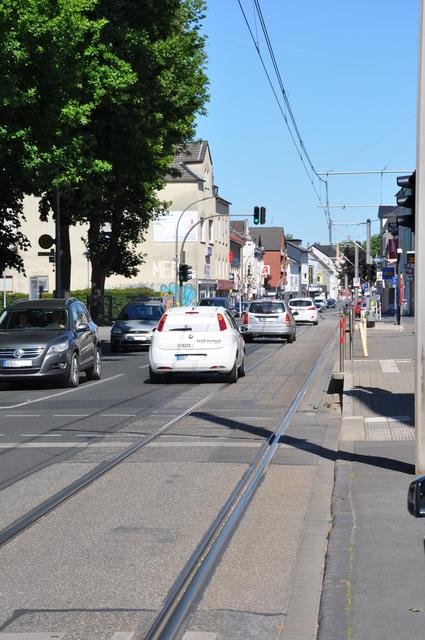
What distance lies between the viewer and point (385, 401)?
16562mm

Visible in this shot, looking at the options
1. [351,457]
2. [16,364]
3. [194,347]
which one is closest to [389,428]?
[351,457]

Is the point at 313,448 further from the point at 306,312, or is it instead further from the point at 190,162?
the point at 190,162

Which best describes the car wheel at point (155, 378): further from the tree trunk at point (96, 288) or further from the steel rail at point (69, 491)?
the tree trunk at point (96, 288)

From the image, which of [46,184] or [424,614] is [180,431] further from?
[46,184]

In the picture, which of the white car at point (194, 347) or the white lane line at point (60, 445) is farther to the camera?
the white car at point (194, 347)

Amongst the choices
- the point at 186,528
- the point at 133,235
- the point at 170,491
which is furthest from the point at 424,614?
the point at 133,235

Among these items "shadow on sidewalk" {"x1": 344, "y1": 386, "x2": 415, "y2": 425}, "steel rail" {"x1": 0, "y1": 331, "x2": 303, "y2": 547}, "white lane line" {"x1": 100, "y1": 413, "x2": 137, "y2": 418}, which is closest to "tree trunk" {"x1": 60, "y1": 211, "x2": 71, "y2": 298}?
"shadow on sidewalk" {"x1": 344, "y1": 386, "x2": 415, "y2": 425}

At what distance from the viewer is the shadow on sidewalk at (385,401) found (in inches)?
587

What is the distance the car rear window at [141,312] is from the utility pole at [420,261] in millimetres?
27960

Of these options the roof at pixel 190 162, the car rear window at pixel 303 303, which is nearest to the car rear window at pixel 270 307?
the car rear window at pixel 303 303

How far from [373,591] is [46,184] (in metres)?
20.6

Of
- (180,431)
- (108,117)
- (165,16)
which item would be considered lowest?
(180,431)

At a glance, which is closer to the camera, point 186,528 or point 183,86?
point 186,528

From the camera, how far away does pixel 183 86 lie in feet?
107
